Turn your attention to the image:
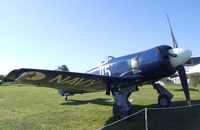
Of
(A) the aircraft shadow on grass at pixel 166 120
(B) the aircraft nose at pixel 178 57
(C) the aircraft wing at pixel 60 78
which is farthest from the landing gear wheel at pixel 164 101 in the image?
(C) the aircraft wing at pixel 60 78

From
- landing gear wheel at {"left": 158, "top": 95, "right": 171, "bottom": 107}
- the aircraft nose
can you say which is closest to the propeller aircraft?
the aircraft nose

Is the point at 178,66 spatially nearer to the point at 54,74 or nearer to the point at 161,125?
the point at 161,125

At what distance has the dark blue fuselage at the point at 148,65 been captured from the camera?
35.6ft

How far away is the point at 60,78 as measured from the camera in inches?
373

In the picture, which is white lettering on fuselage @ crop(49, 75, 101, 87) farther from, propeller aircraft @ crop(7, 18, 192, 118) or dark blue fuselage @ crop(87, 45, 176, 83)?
dark blue fuselage @ crop(87, 45, 176, 83)

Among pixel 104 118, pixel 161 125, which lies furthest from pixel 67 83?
pixel 161 125

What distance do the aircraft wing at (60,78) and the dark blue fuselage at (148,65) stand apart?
330 mm

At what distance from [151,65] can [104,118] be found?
2.70m

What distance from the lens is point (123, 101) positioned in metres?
10.3

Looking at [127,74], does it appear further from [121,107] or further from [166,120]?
[166,120]

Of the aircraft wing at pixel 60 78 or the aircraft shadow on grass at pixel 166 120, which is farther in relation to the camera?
the aircraft shadow on grass at pixel 166 120

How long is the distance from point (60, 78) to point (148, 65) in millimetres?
3517

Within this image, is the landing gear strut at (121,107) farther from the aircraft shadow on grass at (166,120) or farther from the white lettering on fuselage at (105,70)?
the white lettering on fuselage at (105,70)

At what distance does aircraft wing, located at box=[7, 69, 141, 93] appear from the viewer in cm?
828
